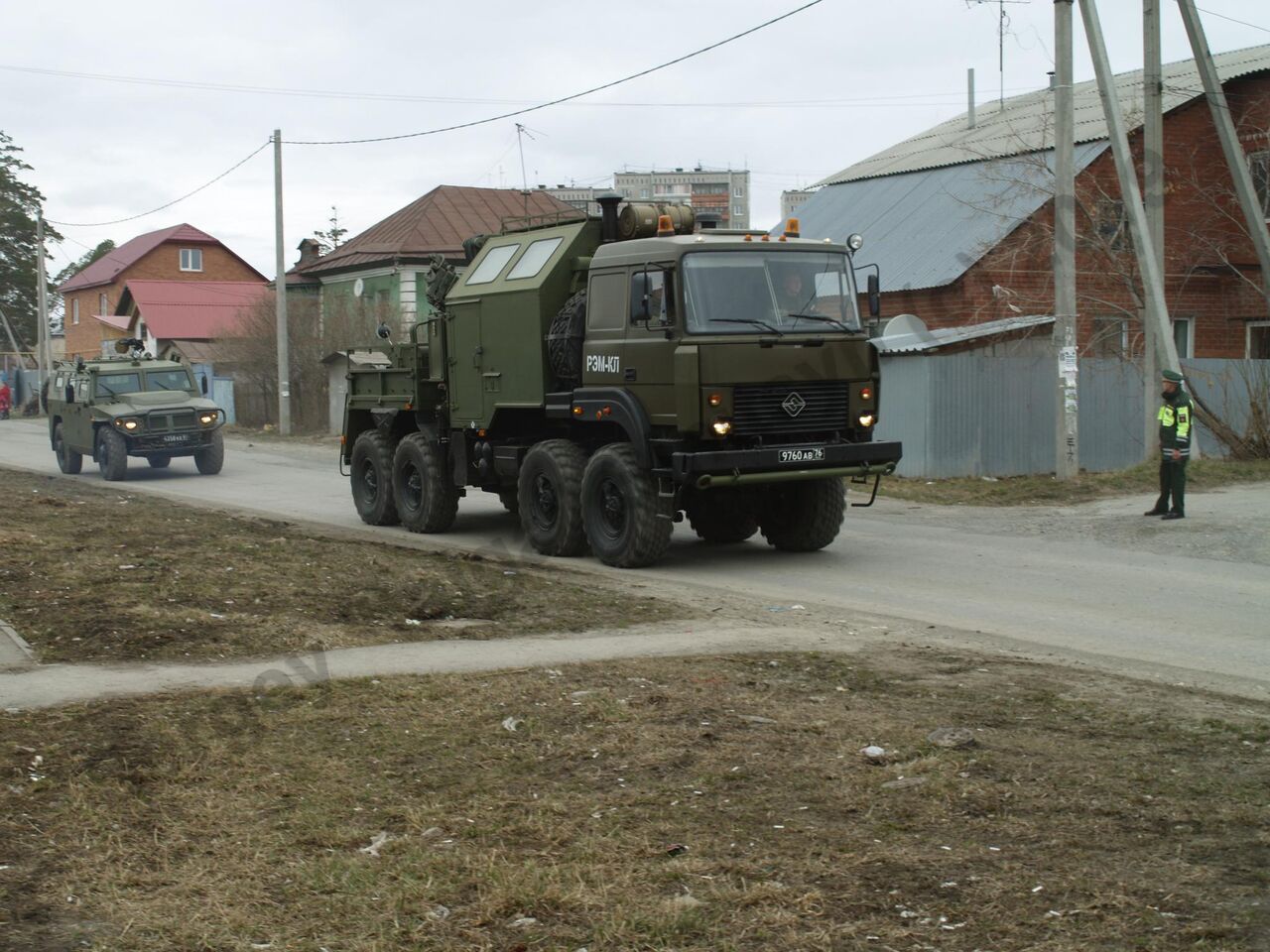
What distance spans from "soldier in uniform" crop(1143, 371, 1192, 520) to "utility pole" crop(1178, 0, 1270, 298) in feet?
18.7

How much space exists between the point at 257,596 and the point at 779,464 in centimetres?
447

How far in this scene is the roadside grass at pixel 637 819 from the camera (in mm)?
4328

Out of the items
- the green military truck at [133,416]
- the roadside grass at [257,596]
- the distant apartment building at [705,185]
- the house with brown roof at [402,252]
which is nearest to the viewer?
the roadside grass at [257,596]

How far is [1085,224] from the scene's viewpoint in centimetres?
2697

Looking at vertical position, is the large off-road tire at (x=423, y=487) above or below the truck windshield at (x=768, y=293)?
below

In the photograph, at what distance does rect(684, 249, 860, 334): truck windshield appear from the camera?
477 inches

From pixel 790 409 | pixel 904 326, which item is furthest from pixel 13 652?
pixel 904 326

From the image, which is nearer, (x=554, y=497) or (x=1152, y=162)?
(x=554, y=497)

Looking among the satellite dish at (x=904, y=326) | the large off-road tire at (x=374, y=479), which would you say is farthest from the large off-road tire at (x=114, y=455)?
the satellite dish at (x=904, y=326)

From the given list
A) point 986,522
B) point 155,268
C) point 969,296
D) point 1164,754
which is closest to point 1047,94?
point 969,296

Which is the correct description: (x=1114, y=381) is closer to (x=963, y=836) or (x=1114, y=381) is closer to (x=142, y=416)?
(x=142, y=416)

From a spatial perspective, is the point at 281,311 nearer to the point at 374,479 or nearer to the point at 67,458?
the point at 67,458

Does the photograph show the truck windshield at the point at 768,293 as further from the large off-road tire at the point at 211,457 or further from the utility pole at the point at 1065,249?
the large off-road tire at the point at 211,457

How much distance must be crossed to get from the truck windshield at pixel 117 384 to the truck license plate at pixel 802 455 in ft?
54.5
